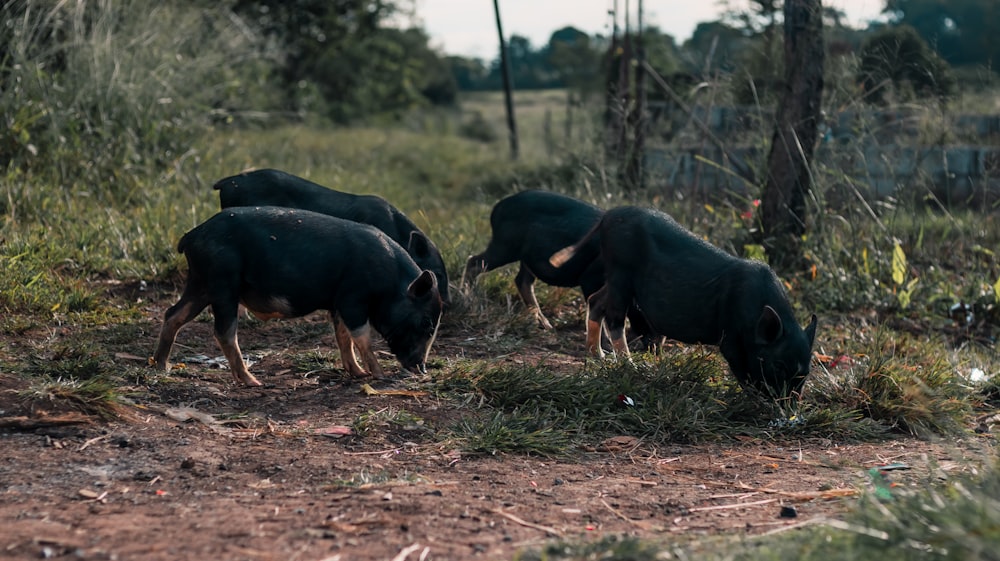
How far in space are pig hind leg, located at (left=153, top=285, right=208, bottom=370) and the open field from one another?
0.60 feet

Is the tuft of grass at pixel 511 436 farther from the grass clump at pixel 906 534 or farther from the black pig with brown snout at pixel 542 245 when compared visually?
the black pig with brown snout at pixel 542 245

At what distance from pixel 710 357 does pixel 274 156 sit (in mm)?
9747

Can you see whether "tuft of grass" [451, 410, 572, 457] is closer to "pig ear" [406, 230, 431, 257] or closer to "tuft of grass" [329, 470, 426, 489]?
"tuft of grass" [329, 470, 426, 489]

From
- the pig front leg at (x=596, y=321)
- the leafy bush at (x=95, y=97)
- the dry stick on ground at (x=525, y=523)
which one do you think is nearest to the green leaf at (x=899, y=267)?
the pig front leg at (x=596, y=321)

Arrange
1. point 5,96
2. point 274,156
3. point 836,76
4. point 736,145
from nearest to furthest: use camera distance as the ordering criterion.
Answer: point 836,76, point 5,96, point 736,145, point 274,156

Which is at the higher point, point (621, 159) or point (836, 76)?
point (836, 76)

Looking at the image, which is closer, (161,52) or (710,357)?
(710,357)

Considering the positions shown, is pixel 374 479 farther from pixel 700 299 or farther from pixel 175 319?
pixel 700 299

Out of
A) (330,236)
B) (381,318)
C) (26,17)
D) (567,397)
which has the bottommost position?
(567,397)

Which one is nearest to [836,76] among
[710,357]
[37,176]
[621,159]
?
[621,159]

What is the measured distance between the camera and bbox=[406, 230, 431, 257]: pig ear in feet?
22.8

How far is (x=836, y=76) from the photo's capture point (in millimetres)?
9438

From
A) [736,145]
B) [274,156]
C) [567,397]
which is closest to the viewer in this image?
[567,397]

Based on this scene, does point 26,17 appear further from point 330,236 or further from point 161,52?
point 330,236
